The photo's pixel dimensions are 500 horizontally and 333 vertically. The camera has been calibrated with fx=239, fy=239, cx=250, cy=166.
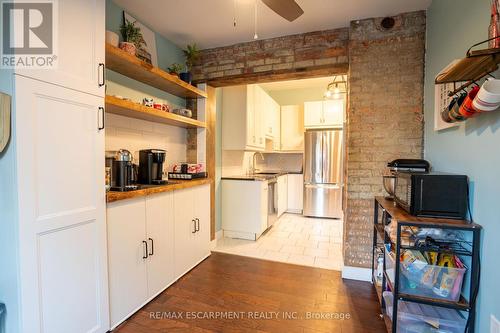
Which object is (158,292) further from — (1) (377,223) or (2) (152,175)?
(1) (377,223)

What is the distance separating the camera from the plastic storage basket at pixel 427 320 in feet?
4.60

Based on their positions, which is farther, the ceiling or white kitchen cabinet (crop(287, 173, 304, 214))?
white kitchen cabinet (crop(287, 173, 304, 214))

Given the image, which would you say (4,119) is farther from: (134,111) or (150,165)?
(150,165)

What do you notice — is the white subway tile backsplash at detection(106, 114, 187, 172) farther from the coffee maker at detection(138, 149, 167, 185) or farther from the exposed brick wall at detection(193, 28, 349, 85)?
the exposed brick wall at detection(193, 28, 349, 85)

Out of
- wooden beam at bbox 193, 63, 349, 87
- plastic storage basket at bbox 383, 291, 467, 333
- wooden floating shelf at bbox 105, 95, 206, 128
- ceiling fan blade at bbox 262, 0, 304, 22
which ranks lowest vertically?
plastic storage basket at bbox 383, 291, 467, 333

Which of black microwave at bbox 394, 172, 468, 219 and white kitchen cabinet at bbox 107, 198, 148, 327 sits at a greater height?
black microwave at bbox 394, 172, 468, 219

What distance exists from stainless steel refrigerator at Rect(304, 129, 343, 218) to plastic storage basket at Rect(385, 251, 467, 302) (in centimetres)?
339

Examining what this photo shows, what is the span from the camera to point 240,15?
2.28 meters

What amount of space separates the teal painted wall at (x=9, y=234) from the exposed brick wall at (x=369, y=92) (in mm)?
2411

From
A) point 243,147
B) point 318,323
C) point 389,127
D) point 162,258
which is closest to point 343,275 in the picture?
point 318,323

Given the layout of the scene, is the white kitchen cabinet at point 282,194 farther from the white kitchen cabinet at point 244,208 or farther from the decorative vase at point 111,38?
the decorative vase at point 111,38

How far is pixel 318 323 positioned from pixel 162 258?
141 centimetres

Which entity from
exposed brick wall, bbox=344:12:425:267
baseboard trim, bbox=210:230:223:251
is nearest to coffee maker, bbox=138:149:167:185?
baseboard trim, bbox=210:230:223:251

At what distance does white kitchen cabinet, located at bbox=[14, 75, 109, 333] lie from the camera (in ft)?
3.90
